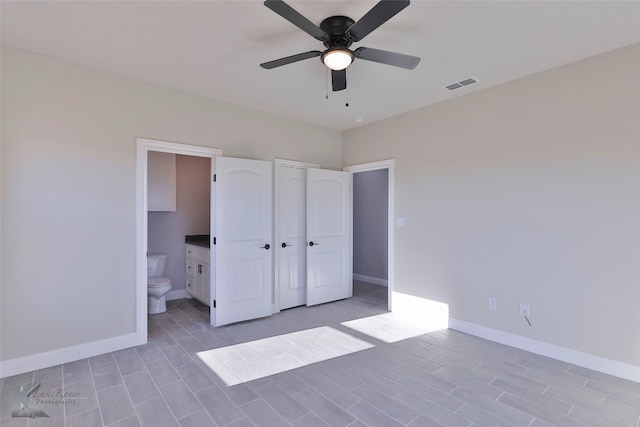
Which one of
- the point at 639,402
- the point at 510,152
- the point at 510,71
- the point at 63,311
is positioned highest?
the point at 510,71

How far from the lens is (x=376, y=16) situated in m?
1.78

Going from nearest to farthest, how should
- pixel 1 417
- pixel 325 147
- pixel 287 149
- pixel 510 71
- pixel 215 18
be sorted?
pixel 1 417 < pixel 215 18 < pixel 510 71 < pixel 287 149 < pixel 325 147

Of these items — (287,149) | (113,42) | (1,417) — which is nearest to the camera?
(1,417)

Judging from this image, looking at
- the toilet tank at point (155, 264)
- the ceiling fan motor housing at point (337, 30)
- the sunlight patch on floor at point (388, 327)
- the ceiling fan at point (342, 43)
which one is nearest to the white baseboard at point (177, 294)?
the toilet tank at point (155, 264)

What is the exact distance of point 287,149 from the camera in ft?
14.6

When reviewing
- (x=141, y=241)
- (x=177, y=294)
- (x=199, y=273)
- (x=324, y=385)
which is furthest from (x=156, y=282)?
(x=324, y=385)

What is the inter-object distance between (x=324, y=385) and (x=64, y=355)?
2.41 metres

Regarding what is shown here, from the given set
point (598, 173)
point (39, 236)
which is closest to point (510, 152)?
point (598, 173)

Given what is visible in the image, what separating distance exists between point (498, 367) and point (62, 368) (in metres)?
3.89

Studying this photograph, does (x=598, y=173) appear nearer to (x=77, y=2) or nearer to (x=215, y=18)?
(x=215, y=18)

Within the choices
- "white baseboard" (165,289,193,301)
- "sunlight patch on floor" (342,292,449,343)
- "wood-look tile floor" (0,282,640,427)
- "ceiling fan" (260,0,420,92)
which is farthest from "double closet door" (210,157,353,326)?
"ceiling fan" (260,0,420,92)

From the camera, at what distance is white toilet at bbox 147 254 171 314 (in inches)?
159

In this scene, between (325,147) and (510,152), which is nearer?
(510,152)

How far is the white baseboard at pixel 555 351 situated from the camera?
8.36 feet
